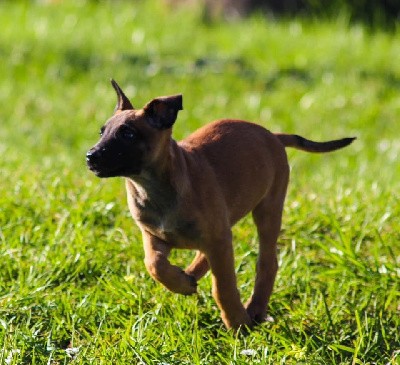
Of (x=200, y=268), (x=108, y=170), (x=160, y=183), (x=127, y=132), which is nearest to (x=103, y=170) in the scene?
(x=108, y=170)

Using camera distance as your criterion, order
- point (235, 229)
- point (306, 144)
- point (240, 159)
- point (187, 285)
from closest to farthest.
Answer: point (187, 285) → point (240, 159) → point (306, 144) → point (235, 229)

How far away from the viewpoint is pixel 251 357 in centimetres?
439

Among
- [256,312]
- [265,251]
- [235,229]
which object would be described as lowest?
[235,229]

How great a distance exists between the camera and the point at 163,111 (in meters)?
4.25

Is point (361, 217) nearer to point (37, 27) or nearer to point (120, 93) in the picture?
point (120, 93)

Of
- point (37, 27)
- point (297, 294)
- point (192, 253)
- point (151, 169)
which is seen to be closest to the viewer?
point (151, 169)

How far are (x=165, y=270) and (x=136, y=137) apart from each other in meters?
0.62

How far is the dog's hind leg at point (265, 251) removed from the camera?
4.87 meters

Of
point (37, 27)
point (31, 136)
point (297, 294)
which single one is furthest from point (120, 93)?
point (37, 27)

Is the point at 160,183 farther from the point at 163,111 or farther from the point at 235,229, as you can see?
the point at 235,229

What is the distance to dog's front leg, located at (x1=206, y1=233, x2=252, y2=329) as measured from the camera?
4465mm

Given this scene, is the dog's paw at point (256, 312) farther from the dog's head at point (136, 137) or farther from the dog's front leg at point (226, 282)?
the dog's head at point (136, 137)

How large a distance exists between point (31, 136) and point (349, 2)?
496 centimetres

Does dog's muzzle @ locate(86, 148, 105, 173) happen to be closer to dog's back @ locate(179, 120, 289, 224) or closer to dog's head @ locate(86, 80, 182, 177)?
dog's head @ locate(86, 80, 182, 177)
